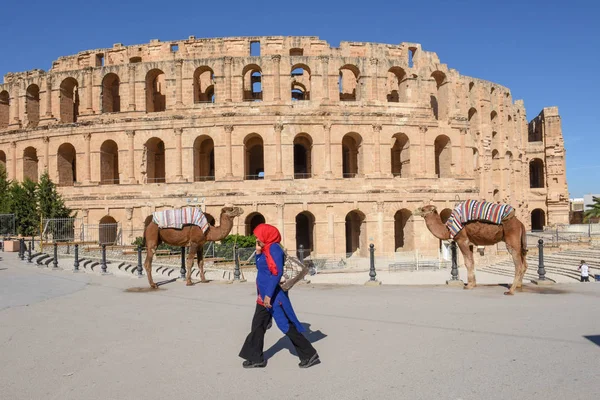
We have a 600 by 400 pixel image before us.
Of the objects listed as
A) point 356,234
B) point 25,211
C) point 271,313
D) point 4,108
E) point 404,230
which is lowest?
point 356,234

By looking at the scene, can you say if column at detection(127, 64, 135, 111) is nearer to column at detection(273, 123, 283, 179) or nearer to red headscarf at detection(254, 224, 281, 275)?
column at detection(273, 123, 283, 179)

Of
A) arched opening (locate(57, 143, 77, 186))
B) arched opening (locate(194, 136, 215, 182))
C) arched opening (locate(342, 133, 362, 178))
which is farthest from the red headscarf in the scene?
arched opening (locate(57, 143, 77, 186))

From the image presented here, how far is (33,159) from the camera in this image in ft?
118

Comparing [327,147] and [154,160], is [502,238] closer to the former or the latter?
[327,147]

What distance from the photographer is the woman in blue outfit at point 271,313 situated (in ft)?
20.0

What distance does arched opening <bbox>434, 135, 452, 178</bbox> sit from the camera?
34500mm

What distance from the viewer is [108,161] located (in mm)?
34094

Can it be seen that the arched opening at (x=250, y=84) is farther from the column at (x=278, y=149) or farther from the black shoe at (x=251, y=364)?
the black shoe at (x=251, y=364)

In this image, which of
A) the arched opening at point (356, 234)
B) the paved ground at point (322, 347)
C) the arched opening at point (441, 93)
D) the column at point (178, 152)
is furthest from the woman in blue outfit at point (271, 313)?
the arched opening at point (441, 93)

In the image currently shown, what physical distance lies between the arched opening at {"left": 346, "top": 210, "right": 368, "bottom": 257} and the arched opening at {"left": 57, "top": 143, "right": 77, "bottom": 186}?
67.1 ft

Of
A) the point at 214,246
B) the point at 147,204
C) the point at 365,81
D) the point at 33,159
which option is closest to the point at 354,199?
the point at 365,81

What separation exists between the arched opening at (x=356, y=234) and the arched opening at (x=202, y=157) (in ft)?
35.5

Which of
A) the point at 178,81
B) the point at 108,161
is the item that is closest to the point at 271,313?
the point at 178,81

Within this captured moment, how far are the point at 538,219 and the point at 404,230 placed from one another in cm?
2763
